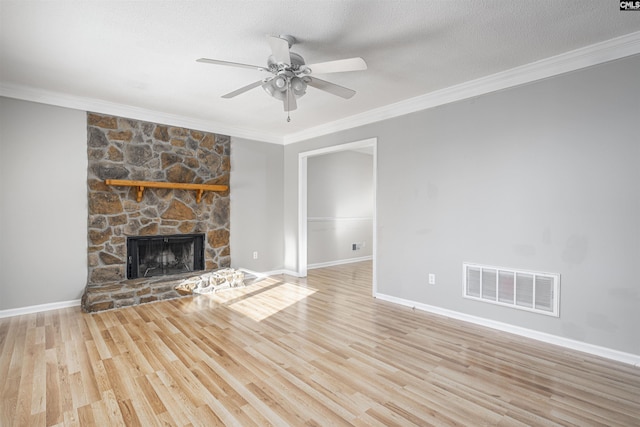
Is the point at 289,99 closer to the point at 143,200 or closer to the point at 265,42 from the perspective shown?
the point at 265,42

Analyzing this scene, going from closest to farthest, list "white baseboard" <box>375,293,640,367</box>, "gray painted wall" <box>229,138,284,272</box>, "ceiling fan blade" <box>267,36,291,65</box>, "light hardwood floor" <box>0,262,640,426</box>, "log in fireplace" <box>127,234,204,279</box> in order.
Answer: "light hardwood floor" <box>0,262,640,426</box> → "ceiling fan blade" <box>267,36,291,65</box> → "white baseboard" <box>375,293,640,367</box> → "log in fireplace" <box>127,234,204,279</box> → "gray painted wall" <box>229,138,284,272</box>

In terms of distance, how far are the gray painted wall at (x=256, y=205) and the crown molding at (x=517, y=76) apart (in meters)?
1.77

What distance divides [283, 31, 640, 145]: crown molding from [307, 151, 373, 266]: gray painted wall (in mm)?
2050

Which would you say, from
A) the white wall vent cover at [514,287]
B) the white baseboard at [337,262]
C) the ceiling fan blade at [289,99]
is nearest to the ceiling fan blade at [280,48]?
the ceiling fan blade at [289,99]

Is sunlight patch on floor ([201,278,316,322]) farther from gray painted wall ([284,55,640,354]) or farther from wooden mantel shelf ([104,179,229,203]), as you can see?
wooden mantel shelf ([104,179,229,203])

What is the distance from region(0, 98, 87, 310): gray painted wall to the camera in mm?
3533

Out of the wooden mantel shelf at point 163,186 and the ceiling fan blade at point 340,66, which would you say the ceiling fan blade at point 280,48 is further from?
the wooden mantel shelf at point 163,186

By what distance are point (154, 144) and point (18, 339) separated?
2.69 meters

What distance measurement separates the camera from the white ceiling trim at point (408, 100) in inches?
103

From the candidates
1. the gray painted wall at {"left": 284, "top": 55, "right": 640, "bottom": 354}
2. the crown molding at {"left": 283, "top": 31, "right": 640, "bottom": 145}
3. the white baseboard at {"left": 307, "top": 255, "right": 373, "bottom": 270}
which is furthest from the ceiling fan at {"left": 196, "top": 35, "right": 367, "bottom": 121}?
the white baseboard at {"left": 307, "top": 255, "right": 373, "bottom": 270}

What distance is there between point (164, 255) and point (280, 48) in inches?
145

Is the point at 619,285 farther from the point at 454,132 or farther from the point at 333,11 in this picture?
the point at 333,11

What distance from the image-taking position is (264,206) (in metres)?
5.69

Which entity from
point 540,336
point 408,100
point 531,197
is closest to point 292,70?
point 408,100
